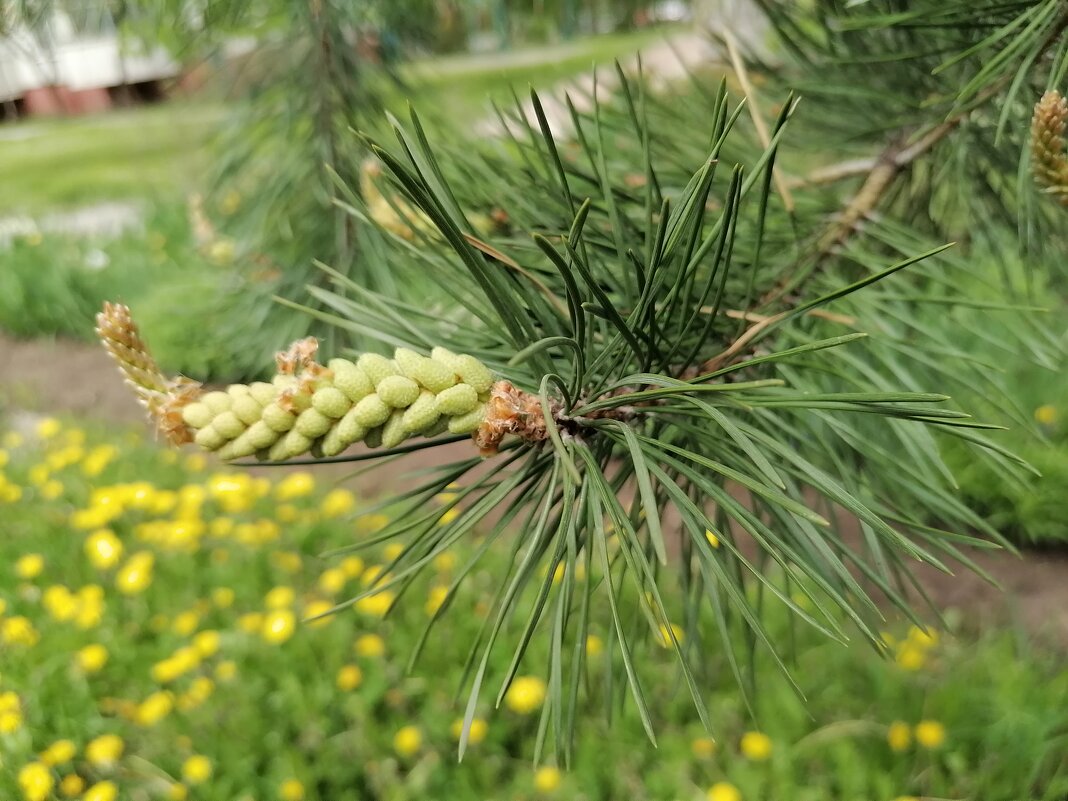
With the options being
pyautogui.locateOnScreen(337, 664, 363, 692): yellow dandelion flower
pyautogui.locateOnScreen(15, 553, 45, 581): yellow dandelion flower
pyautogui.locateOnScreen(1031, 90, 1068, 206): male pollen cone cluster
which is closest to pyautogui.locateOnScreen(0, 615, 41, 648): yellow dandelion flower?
pyautogui.locateOnScreen(15, 553, 45, 581): yellow dandelion flower

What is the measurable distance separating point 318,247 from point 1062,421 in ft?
4.98

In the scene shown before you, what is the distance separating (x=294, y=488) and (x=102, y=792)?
691 mm

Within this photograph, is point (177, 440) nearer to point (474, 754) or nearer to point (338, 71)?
point (338, 71)

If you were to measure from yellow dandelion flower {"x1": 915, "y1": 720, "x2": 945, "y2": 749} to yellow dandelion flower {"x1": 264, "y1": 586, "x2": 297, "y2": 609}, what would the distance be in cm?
94

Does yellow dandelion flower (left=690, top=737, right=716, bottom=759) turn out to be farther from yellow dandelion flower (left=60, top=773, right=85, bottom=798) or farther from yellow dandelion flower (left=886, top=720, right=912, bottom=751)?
yellow dandelion flower (left=60, top=773, right=85, bottom=798)

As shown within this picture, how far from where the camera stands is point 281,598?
1.23 m

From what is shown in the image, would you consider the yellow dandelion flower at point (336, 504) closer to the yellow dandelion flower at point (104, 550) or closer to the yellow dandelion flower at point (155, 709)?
the yellow dandelion flower at point (104, 550)

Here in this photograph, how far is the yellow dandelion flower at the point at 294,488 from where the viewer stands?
1.52m

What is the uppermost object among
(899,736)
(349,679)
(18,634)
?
(18,634)

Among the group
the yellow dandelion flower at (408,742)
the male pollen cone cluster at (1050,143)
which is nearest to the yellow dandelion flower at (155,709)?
the yellow dandelion flower at (408,742)

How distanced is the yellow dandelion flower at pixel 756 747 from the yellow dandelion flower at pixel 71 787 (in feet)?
2.78

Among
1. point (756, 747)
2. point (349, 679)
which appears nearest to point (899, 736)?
point (756, 747)

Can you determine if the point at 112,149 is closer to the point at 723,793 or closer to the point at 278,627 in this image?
the point at 278,627

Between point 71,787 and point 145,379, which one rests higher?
point 145,379
